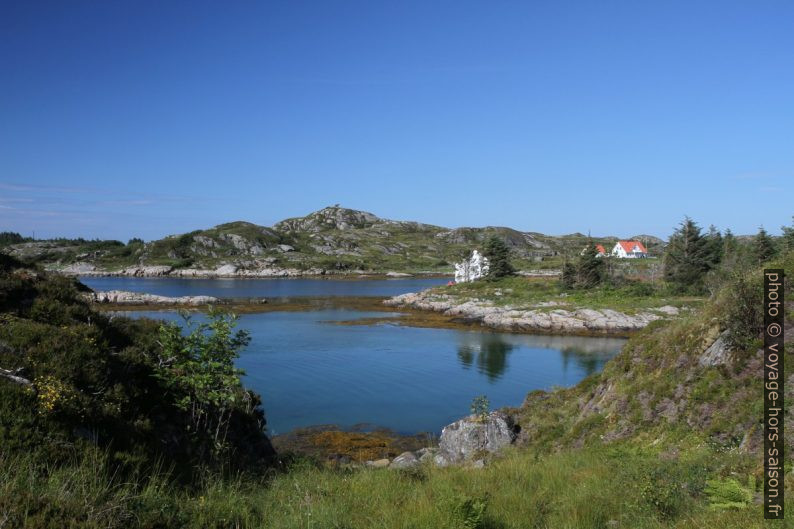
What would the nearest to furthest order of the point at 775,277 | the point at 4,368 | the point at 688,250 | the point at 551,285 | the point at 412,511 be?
the point at 412,511
the point at 4,368
the point at 775,277
the point at 688,250
the point at 551,285

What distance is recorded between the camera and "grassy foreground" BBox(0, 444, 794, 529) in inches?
220

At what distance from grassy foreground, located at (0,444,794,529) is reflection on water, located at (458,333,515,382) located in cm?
2860

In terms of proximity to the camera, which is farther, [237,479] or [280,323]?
[280,323]

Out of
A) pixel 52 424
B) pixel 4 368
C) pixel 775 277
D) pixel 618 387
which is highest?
pixel 775 277

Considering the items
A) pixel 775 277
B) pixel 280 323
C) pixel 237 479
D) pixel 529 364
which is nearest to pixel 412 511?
pixel 237 479

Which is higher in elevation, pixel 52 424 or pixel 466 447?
pixel 52 424

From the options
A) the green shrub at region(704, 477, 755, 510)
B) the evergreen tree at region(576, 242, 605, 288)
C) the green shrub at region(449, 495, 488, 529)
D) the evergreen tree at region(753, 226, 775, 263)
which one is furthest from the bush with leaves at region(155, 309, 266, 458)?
the evergreen tree at region(576, 242, 605, 288)

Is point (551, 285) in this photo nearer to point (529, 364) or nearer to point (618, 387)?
point (529, 364)

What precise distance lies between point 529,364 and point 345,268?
446 ft

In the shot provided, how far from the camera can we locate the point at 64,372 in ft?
27.4

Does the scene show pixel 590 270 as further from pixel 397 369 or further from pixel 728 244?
pixel 397 369

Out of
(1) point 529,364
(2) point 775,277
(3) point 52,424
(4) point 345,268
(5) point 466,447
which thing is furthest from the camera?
(4) point 345,268

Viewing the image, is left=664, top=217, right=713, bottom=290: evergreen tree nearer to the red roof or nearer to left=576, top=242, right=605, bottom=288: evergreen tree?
left=576, top=242, right=605, bottom=288: evergreen tree

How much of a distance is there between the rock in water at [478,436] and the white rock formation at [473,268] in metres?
78.9
